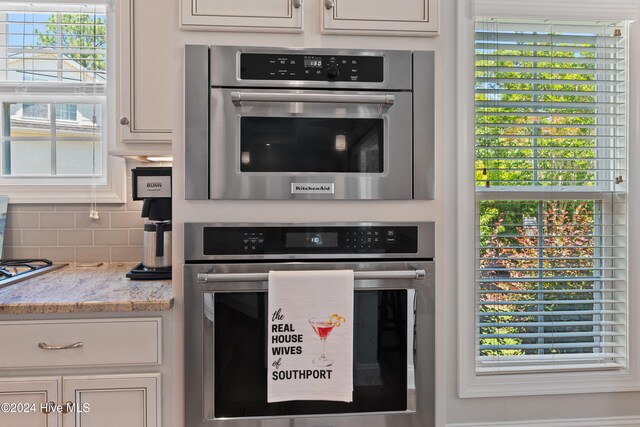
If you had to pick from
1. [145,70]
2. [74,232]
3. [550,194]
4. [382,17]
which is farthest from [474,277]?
[74,232]

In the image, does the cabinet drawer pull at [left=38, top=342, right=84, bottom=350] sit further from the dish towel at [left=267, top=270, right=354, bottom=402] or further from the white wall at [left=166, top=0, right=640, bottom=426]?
the dish towel at [left=267, top=270, right=354, bottom=402]

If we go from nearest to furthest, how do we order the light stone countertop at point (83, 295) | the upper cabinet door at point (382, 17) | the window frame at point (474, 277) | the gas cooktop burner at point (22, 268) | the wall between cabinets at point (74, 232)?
the light stone countertop at point (83, 295) → the upper cabinet door at point (382, 17) → the gas cooktop burner at point (22, 268) → the window frame at point (474, 277) → the wall between cabinets at point (74, 232)

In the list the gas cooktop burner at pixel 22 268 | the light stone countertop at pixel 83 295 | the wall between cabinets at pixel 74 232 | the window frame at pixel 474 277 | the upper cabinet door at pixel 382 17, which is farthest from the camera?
the wall between cabinets at pixel 74 232

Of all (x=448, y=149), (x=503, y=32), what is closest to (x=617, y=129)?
(x=503, y=32)

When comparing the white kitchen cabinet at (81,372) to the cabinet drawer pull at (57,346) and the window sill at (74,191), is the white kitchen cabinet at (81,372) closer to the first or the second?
the cabinet drawer pull at (57,346)

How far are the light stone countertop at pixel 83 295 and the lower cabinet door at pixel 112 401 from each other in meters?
0.22

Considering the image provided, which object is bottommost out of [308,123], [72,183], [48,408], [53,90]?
[48,408]

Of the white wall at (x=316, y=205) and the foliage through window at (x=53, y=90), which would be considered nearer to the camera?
the white wall at (x=316, y=205)

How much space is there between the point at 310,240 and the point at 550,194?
1161 mm

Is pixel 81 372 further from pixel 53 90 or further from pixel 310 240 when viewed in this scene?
pixel 53 90

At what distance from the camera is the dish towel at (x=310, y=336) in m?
1.24

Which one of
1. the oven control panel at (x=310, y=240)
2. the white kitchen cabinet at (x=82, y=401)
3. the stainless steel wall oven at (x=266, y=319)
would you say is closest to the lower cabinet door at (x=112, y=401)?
the white kitchen cabinet at (x=82, y=401)

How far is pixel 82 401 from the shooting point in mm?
1199

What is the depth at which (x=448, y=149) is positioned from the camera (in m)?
1.71
